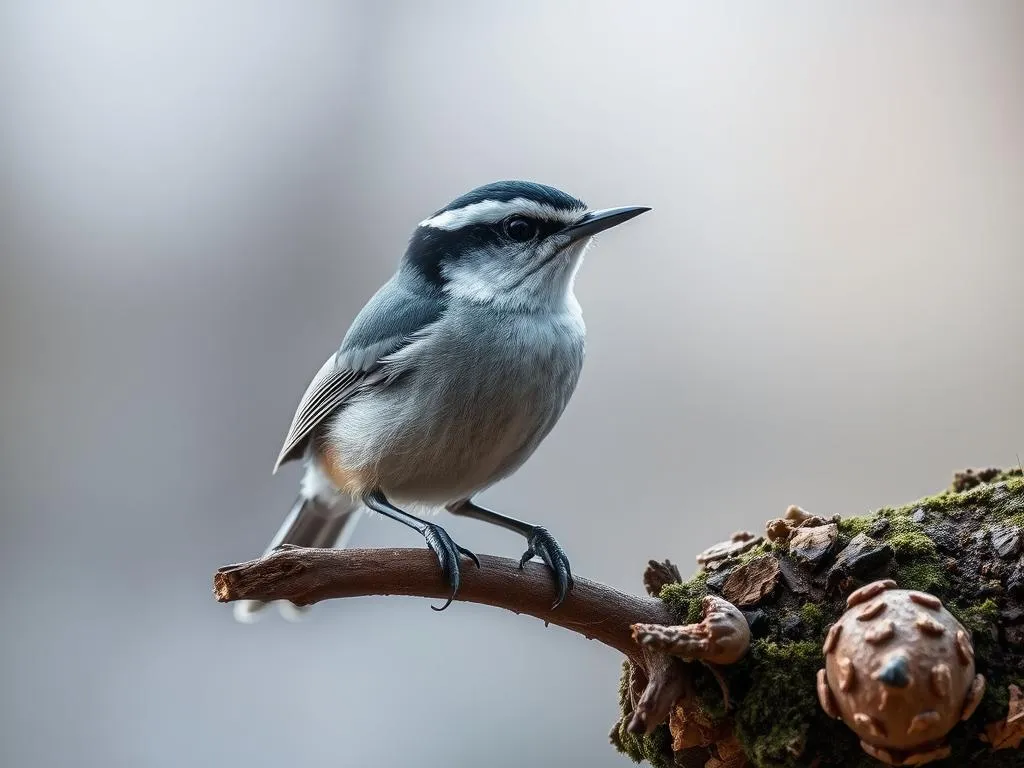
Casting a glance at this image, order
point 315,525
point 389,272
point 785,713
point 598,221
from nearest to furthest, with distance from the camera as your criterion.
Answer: point 785,713 < point 598,221 < point 315,525 < point 389,272

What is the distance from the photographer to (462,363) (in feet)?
5.80

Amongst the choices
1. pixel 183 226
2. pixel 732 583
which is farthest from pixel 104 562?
pixel 732 583

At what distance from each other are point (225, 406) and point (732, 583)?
218 cm

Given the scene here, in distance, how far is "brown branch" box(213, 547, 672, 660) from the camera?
1256 mm

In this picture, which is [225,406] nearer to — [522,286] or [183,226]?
[183,226]

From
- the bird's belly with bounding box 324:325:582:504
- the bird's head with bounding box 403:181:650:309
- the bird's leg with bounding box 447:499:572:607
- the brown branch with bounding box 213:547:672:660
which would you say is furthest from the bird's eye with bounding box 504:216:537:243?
the brown branch with bounding box 213:547:672:660

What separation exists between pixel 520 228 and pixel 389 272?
1302 mm

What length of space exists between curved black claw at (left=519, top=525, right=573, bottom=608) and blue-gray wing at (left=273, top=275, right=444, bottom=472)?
44 centimetres

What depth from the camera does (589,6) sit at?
322cm

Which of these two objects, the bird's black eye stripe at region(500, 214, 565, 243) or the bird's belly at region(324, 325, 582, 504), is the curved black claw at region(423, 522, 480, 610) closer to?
the bird's belly at region(324, 325, 582, 504)

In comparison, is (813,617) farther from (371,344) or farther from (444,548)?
(371,344)

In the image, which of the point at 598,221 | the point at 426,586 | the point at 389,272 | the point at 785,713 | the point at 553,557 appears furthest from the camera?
the point at 389,272

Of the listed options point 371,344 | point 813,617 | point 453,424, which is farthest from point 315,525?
point 813,617

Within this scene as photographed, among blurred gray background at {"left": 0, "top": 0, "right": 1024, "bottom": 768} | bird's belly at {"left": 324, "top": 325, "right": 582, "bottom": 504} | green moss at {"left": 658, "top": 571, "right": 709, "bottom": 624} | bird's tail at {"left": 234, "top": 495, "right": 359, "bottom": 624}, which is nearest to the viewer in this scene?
green moss at {"left": 658, "top": 571, "right": 709, "bottom": 624}
